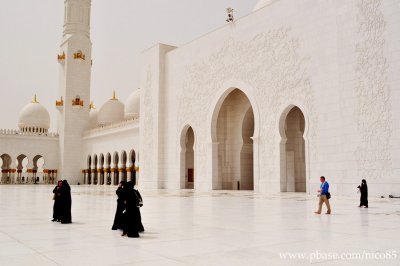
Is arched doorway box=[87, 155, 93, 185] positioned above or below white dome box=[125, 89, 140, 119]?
below

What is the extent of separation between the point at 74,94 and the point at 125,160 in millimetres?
6441

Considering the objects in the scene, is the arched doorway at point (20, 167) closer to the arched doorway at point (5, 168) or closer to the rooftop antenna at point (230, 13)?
the arched doorway at point (5, 168)

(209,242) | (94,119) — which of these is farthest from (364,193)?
(94,119)

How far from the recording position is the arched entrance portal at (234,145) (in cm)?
1639

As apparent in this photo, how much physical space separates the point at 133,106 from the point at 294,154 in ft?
50.8

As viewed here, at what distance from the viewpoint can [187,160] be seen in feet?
63.2

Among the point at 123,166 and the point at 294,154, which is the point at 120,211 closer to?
the point at 294,154

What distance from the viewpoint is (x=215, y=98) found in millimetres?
16297

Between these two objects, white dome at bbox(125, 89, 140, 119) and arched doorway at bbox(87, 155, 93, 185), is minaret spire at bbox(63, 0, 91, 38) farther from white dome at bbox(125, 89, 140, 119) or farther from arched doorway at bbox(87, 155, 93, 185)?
arched doorway at bbox(87, 155, 93, 185)

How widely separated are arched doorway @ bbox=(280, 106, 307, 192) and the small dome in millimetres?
17756

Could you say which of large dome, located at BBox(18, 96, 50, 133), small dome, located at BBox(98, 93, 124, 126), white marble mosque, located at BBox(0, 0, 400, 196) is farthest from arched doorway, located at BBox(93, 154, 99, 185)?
large dome, located at BBox(18, 96, 50, 133)

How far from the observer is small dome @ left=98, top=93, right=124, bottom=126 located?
30.1m

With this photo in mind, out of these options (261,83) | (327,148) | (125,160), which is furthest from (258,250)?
(125,160)

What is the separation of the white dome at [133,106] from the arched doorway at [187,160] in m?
8.59
